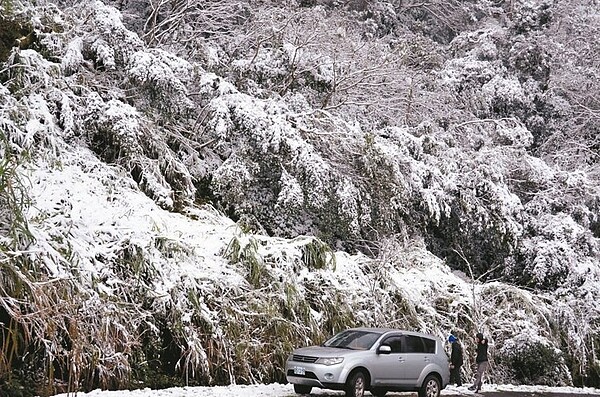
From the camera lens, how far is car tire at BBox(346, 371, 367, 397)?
13.1 metres

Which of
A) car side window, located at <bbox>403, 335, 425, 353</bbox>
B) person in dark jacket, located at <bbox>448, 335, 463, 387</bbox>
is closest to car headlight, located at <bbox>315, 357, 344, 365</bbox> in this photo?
car side window, located at <bbox>403, 335, 425, 353</bbox>

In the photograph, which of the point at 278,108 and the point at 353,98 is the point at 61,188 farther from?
the point at 353,98

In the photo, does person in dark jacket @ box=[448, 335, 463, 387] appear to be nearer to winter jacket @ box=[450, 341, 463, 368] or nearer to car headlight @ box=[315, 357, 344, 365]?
winter jacket @ box=[450, 341, 463, 368]

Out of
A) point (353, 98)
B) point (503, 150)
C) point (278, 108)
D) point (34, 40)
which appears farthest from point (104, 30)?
point (503, 150)

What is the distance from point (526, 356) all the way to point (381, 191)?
20.9 ft

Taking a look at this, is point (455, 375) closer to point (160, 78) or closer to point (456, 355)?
point (456, 355)

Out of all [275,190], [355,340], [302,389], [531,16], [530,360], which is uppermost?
[531,16]

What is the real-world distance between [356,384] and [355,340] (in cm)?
120

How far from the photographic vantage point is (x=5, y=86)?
56.7 ft

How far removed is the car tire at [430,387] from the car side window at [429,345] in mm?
528

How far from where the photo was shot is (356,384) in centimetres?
1331

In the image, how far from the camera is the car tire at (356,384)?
518 inches

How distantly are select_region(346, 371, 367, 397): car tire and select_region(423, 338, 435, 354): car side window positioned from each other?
6.29ft

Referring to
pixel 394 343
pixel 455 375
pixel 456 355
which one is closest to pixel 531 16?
pixel 456 355
